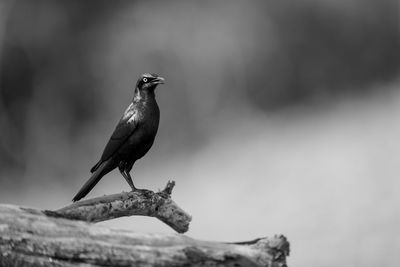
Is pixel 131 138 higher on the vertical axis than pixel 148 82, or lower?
lower

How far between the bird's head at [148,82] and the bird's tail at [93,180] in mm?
1136

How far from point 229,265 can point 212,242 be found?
245mm

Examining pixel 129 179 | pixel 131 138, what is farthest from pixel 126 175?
pixel 131 138

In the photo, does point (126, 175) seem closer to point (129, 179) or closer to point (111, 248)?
point (129, 179)

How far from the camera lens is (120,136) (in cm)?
865

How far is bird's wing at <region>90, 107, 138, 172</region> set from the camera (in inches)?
341

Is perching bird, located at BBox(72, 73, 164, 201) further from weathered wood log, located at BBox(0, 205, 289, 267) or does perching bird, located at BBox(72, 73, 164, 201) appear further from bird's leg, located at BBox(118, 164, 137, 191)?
weathered wood log, located at BBox(0, 205, 289, 267)

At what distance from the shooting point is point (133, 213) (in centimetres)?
791

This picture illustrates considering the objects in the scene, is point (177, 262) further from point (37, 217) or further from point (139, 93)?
point (139, 93)

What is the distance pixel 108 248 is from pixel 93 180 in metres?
2.74

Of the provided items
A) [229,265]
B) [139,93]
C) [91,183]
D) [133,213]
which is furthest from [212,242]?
[139,93]

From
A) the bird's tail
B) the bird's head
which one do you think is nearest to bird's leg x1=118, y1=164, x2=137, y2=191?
the bird's tail

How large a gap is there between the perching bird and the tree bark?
2707 millimetres

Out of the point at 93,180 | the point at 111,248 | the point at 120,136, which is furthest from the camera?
the point at 120,136
